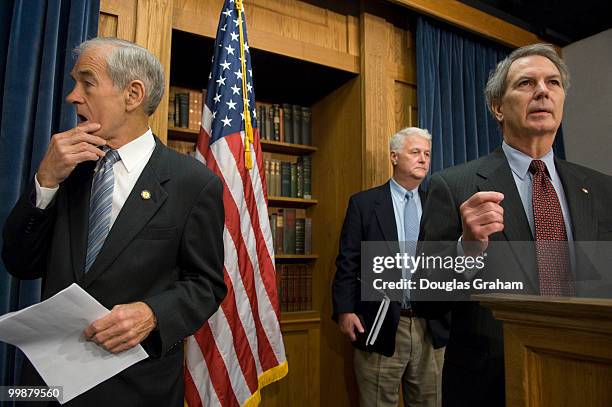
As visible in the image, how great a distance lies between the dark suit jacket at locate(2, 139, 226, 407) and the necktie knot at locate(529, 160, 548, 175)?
0.90 meters

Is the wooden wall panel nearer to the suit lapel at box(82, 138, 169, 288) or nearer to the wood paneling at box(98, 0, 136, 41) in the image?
the wood paneling at box(98, 0, 136, 41)

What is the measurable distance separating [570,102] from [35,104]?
402cm

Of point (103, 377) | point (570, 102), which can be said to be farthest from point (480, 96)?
point (103, 377)

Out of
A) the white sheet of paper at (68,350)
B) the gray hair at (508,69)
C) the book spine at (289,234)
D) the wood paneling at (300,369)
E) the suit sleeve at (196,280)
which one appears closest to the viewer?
the white sheet of paper at (68,350)

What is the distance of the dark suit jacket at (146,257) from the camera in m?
1.08

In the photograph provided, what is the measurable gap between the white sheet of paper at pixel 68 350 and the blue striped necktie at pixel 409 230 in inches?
64.9

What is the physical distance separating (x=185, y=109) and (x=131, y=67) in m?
1.68

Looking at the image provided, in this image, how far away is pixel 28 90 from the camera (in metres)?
1.87

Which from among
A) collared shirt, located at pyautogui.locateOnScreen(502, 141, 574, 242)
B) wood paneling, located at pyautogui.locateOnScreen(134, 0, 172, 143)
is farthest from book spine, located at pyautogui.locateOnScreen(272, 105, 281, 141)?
collared shirt, located at pyautogui.locateOnScreen(502, 141, 574, 242)

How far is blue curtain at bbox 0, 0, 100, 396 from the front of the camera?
1808 mm

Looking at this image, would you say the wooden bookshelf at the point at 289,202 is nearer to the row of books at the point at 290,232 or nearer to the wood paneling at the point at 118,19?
the row of books at the point at 290,232

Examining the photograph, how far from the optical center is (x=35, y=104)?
1.93 metres

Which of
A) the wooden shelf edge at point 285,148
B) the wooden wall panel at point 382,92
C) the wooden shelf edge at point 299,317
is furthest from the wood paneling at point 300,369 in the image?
the wooden shelf edge at point 285,148

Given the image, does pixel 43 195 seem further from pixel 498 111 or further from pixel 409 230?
pixel 409 230
